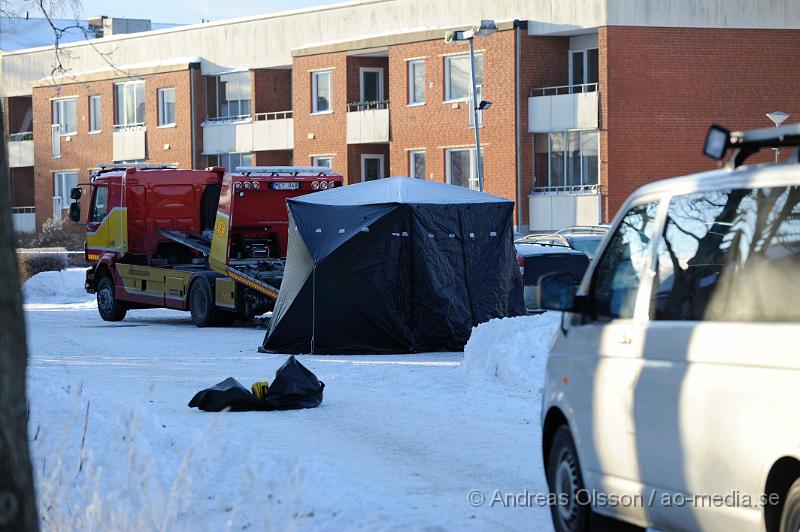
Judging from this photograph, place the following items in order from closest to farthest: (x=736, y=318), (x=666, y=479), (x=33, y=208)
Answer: (x=736, y=318) < (x=666, y=479) < (x=33, y=208)

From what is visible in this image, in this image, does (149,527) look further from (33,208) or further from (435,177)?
(33,208)

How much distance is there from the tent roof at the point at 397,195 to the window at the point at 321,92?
31470mm

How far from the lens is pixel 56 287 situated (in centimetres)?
3819

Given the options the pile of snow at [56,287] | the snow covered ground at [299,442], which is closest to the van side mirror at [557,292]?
the snow covered ground at [299,442]

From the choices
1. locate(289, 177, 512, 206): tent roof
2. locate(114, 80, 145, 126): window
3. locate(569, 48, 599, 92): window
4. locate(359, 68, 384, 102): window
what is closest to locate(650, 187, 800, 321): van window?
locate(289, 177, 512, 206): tent roof

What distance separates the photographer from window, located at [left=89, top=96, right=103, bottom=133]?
208ft

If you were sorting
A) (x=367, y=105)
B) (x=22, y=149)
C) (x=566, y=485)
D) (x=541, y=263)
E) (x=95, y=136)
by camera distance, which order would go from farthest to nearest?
(x=22, y=149), (x=95, y=136), (x=367, y=105), (x=541, y=263), (x=566, y=485)

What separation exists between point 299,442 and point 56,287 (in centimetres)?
2763

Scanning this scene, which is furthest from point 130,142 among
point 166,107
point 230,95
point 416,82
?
point 416,82

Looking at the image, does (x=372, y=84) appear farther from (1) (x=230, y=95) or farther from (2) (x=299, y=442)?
(2) (x=299, y=442)

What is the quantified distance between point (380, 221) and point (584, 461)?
1439 centimetres

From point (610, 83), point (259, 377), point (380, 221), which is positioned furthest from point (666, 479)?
point (610, 83)

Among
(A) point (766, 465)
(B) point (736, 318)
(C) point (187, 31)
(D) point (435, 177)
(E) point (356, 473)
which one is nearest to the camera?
(A) point (766, 465)

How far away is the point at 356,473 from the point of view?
1016cm
